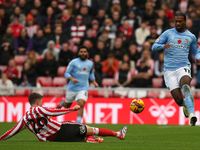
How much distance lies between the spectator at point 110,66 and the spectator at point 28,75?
308 centimetres

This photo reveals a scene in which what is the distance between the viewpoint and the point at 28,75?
659 inches

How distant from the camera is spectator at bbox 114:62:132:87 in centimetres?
1576

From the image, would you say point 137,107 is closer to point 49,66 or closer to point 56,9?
point 49,66

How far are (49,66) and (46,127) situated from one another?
8927 millimetres

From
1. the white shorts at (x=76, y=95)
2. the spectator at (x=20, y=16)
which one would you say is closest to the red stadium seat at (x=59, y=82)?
the white shorts at (x=76, y=95)

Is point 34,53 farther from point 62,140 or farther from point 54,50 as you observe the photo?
point 62,140

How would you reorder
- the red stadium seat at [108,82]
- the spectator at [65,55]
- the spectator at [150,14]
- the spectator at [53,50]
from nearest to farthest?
1. the red stadium seat at [108,82]
2. the spectator at [65,55]
3. the spectator at [53,50]
4. the spectator at [150,14]

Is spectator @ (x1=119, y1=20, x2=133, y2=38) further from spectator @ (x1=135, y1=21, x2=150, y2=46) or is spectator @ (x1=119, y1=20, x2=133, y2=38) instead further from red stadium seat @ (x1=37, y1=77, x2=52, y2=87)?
red stadium seat @ (x1=37, y1=77, x2=52, y2=87)

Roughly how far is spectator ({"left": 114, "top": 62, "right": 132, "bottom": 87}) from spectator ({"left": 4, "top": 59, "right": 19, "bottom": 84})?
4.40 m

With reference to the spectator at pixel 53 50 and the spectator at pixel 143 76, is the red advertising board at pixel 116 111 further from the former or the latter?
the spectator at pixel 53 50

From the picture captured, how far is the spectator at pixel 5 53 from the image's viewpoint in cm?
1775

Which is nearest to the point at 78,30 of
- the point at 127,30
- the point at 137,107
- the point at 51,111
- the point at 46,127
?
the point at 127,30

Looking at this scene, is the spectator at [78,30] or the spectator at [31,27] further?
the spectator at [31,27]

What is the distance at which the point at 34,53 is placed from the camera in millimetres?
17109
